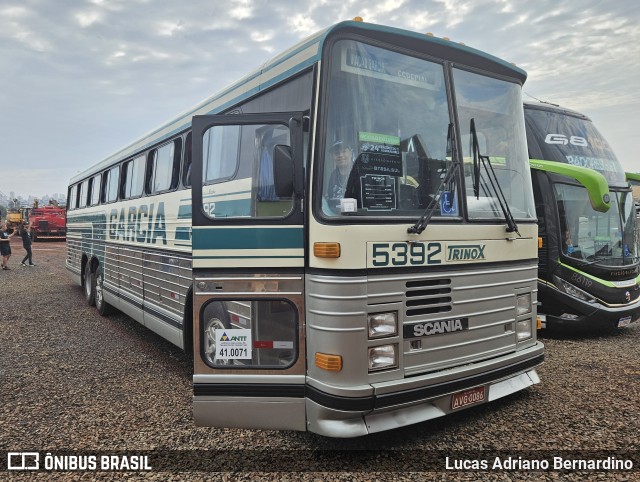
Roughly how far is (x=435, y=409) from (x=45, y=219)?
114ft

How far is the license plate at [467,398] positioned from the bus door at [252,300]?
1.17 m

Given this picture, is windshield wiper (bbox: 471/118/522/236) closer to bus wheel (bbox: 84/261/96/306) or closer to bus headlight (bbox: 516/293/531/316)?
bus headlight (bbox: 516/293/531/316)

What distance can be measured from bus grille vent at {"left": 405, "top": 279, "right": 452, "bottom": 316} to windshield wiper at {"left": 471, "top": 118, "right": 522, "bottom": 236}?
2.75 feet

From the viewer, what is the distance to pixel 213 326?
3699 millimetres

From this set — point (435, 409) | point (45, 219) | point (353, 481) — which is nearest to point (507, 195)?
point (435, 409)

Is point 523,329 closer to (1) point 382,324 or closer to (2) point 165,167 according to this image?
(1) point 382,324

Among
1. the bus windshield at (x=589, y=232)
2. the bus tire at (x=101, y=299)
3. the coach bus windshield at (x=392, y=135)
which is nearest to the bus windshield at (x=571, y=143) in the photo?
the bus windshield at (x=589, y=232)

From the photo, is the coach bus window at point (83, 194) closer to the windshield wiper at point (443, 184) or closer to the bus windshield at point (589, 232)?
the windshield wiper at point (443, 184)

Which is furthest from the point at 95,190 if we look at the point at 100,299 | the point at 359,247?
the point at 359,247

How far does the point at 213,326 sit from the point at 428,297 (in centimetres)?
160

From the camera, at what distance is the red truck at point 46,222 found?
107 feet

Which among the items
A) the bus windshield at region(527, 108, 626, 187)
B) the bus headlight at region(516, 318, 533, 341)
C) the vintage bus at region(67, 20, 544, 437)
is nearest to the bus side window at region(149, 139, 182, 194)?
the vintage bus at region(67, 20, 544, 437)

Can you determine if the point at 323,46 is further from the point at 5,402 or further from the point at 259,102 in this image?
the point at 5,402

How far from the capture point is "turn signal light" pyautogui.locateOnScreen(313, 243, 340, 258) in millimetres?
3379
